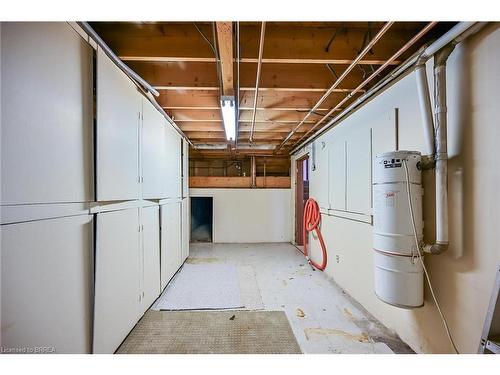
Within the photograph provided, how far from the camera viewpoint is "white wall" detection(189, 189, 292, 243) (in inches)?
250

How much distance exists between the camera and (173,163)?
12.0ft

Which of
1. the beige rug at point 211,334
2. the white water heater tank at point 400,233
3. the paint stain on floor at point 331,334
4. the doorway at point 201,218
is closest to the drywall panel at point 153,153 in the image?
the beige rug at point 211,334

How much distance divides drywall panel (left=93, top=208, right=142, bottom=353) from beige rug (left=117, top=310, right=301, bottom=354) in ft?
0.58

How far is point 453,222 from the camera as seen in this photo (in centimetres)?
158

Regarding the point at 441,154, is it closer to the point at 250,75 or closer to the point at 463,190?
the point at 463,190

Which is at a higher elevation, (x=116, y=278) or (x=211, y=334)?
(x=116, y=278)

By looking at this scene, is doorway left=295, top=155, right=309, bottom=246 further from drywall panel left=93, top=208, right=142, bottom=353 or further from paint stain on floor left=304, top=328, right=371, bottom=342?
drywall panel left=93, top=208, right=142, bottom=353

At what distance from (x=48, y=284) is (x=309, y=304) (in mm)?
2442

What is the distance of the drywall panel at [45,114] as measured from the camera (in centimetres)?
103

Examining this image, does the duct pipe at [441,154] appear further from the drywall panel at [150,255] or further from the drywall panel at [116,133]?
the drywall panel at [150,255]

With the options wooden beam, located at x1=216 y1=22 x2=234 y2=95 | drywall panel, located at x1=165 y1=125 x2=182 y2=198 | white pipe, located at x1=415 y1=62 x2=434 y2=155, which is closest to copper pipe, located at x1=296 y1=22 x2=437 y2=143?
white pipe, located at x1=415 y1=62 x2=434 y2=155

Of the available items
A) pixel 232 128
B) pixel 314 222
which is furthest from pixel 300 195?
pixel 232 128

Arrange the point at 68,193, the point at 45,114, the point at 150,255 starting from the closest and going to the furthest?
the point at 45,114 < the point at 68,193 < the point at 150,255
